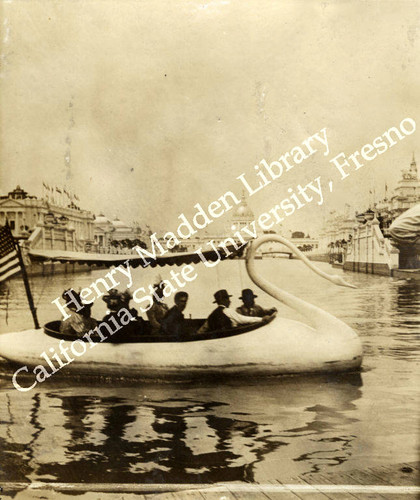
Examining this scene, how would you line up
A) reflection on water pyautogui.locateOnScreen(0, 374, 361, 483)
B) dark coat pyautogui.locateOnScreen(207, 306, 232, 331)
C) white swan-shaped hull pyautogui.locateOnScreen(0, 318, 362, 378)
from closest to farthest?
reflection on water pyautogui.locateOnScreen(0, 374, 361, 483) < white swan-shaped hull pyautogui.locateOnScreen(0, 318, 362, 378) < dark coat pyautogui.locateOnScreen(207, 306, 232, 331)

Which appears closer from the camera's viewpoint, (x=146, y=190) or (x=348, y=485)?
(x=348, y=485)

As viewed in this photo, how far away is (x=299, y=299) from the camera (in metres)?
3.87

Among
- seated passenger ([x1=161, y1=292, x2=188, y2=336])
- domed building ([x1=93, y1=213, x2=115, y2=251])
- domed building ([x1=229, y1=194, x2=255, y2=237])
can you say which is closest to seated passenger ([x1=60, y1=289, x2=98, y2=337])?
domed building ([x1=93, y1=213, x2=115, y2=251])

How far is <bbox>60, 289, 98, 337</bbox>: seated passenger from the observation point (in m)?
4.00

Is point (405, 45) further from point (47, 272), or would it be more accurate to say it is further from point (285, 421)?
point (47, 272)

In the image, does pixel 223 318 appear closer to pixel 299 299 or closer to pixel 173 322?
pixel 173 322

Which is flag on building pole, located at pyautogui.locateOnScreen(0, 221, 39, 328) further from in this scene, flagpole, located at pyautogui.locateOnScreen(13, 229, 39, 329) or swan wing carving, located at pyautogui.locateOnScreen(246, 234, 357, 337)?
swan wing carving, located at pyautogui.locateOnScreen(246, 234, 357, 337)

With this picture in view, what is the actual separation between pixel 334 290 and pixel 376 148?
0.89 metres

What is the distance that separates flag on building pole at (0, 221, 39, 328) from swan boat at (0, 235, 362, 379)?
23 cm

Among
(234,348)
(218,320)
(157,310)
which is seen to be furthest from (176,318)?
(234,348)

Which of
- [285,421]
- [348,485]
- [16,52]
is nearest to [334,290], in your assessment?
[285,421]

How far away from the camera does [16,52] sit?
13.1ft

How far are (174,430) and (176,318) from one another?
0.67m

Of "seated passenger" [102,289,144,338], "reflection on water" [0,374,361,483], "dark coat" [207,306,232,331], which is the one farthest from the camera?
"seated passenger" [102,289,144,338]
